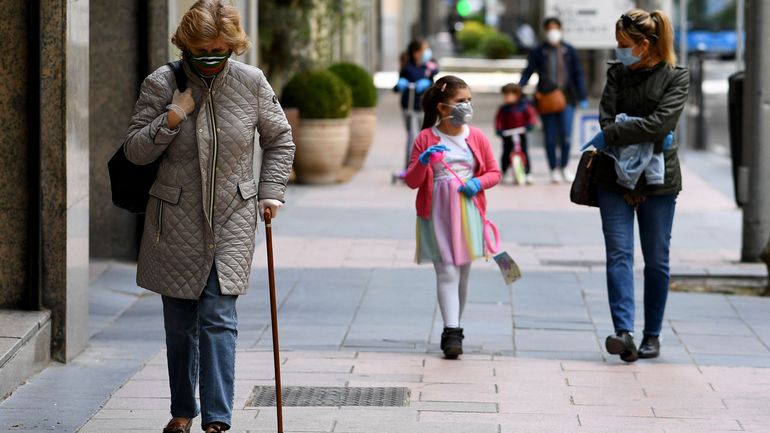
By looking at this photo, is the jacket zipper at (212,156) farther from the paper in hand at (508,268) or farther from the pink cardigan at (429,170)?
the paper in hand at (508,268)

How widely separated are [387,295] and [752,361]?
2.65 meters

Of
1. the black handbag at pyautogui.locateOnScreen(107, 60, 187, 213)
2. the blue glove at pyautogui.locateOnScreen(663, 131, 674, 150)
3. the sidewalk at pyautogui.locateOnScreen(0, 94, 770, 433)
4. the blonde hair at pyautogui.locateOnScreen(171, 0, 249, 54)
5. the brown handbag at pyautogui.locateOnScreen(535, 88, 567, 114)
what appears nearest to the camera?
the blonde hair at pyautogui.locateOnScreen(171, 0, 249, 54)

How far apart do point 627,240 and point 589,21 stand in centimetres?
1104

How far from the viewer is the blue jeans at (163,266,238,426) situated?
533 cm

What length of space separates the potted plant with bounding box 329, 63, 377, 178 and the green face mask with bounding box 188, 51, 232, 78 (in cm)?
1226

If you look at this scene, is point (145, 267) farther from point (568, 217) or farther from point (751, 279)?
point (568, 217)

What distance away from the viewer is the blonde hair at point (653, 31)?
7180 mm

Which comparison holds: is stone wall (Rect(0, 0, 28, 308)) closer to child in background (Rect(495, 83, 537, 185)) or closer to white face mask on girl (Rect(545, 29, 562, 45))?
child in background (Rect(495, 83, 537, 185))

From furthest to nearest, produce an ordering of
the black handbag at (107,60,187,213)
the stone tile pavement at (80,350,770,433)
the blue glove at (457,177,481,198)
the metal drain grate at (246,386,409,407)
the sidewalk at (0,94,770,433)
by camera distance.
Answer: the blue glove at (457,177,481,198) → the metal drain grate at (246,386,409,407) → the sidewalk at (0,94,770,433) → the stone tile pavement at (80,350,770,433) → the black handbag at (107,60,187,213)

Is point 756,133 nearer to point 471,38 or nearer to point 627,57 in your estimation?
point 627,57

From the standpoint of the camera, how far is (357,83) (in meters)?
17.9

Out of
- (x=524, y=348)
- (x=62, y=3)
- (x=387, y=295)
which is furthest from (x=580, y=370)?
(x=62, y=3)

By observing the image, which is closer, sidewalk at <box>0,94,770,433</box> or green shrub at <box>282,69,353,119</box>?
sidewalk at <box>0,94,770,433</box>

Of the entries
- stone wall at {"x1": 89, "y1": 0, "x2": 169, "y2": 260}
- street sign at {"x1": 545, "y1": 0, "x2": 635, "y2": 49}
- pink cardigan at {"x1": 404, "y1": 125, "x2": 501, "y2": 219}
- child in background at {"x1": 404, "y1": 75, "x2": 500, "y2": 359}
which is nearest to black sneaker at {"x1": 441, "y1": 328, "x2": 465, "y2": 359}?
child in background at {"x1": 404, "y1": 75, "x2": 500, "y2": 359}
